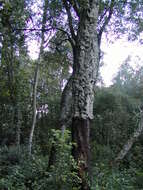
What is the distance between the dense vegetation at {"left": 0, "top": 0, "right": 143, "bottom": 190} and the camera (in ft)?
10.2

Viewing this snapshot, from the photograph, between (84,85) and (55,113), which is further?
(55,113)

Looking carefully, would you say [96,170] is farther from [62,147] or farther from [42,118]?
[42,118]

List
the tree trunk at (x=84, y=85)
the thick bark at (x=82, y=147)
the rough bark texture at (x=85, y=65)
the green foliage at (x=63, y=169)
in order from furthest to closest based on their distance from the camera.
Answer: the rough bark texture at (x=85, y=65) → the tree trunk at (x=84, y=85) → the thick bark at (x=82, y=147) → the green foliage at (x=63, y=169)

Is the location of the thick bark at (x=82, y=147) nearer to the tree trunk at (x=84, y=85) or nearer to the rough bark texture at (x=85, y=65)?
the tree trunk at (x=84, y=85)

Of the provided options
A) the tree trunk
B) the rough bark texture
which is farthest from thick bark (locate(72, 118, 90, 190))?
the rough bark texture

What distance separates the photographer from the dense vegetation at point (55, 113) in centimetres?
310

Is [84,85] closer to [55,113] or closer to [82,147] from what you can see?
[82,147]

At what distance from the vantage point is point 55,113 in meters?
11.5

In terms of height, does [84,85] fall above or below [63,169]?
above

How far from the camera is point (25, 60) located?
995 centimetres

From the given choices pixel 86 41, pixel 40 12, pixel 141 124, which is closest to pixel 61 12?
pixel 40 12

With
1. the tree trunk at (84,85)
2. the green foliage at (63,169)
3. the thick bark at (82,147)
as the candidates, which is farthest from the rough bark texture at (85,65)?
the green foliage at (63,169)

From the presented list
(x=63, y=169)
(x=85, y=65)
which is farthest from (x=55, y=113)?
(x=63, y=169)

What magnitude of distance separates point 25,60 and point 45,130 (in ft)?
11.9
